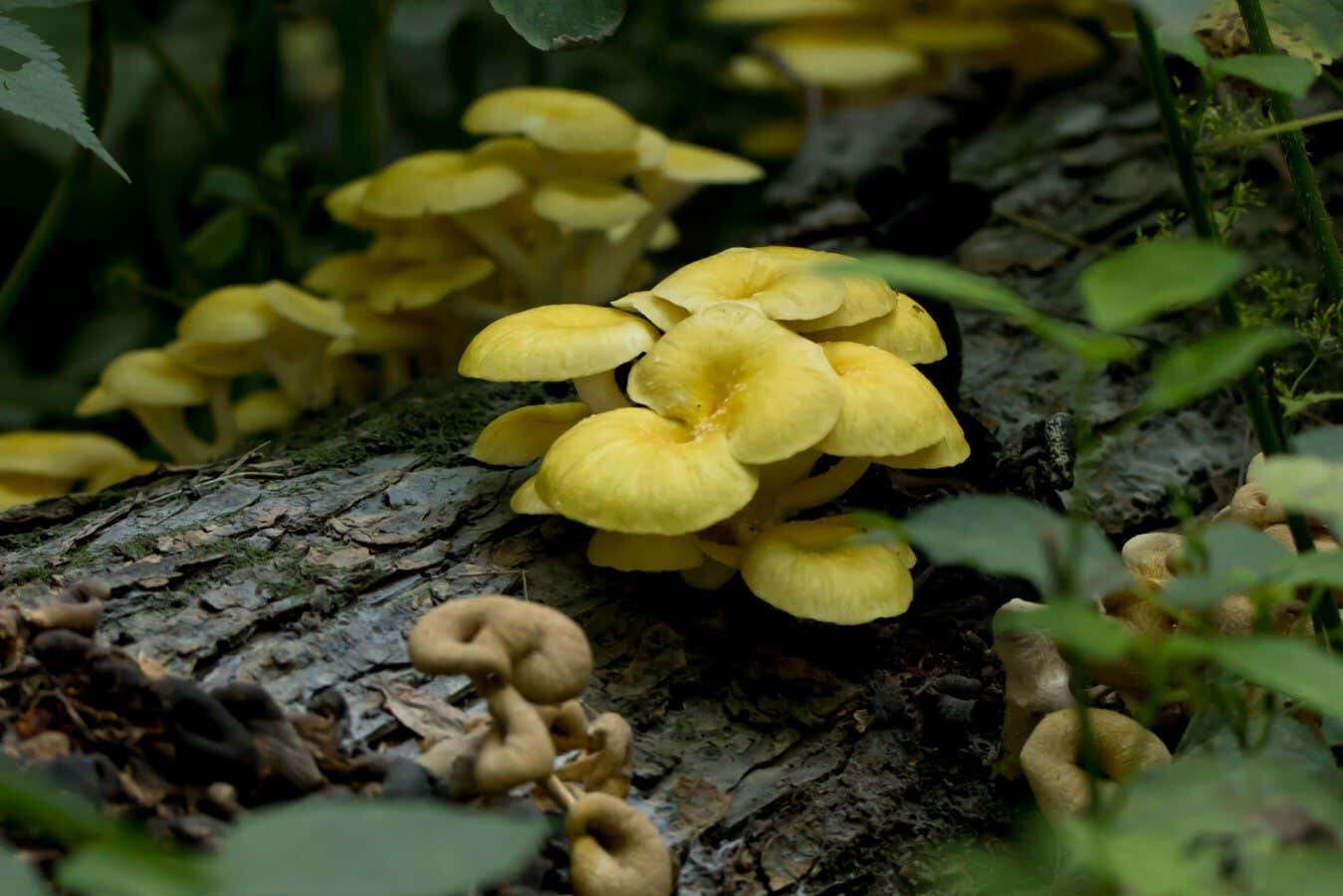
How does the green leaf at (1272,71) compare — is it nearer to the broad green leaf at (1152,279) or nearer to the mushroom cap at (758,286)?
the broad green leaf at (1152,279)

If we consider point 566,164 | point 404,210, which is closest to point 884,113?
point 566,164

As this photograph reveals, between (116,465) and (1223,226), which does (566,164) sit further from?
(1223,226)

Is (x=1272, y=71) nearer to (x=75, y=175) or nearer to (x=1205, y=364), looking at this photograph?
(x=1205, y=364)

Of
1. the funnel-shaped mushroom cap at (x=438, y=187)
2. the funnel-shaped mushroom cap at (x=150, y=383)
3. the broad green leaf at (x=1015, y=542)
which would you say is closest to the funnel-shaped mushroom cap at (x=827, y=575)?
the broad green leaf at (x=1015, y=542)

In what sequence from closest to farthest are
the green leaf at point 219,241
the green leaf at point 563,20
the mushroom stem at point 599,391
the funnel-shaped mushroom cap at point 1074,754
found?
the funnel-shaped mushroom cap at point 1074,754 → the mushroom stem at point 599,391 → the green leaf at point 563,20 → the green leaf at point 219,241

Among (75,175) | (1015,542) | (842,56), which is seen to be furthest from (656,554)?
(842,56)
